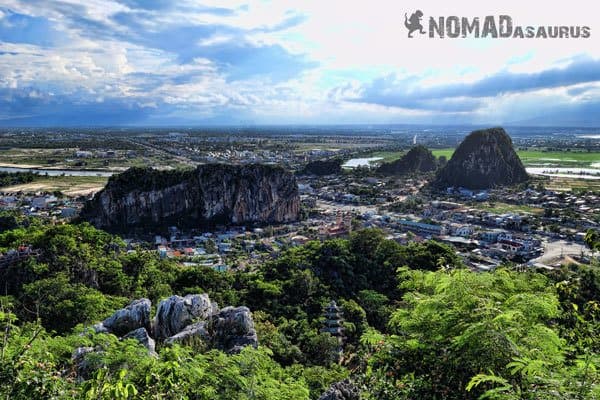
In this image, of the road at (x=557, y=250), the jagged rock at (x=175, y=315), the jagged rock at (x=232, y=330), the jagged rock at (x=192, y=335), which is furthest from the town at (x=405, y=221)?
the jagged rock at (x=192, y=335)

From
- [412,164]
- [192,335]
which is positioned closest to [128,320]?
[192,335]

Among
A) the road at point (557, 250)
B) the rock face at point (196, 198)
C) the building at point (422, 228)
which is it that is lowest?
the road at point (557, 250)

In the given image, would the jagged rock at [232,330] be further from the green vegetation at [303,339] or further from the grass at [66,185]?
the grass at [66,185]

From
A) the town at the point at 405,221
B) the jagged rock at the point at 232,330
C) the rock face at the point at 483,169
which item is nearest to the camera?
the jagged rock at the point at 232,330

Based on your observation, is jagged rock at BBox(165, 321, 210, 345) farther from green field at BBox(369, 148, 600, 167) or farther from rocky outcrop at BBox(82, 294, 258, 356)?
green field at BBox(369, 148, 600, 167)

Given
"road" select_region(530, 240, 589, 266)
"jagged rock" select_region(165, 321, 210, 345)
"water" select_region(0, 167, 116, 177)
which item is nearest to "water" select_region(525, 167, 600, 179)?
"road" select_region(530, 240, 589, 266)

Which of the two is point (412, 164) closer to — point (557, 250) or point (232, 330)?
point (557, 250)

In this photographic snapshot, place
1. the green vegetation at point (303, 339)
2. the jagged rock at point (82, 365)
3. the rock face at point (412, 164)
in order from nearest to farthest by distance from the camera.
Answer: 1. the green vegetation at point (303, 339)
2. the jagged rock at point (82, 365)
3. the rock face at point (412, 164)
